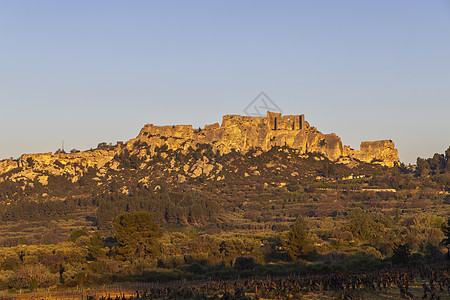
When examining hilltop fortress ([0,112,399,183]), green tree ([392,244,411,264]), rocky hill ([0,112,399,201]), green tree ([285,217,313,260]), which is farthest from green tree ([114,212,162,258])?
hilltop fortress ([0,112,399,183])

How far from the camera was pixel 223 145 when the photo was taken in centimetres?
14362

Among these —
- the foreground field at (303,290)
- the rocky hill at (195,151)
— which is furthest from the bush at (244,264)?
the rocky hill at (195,151)

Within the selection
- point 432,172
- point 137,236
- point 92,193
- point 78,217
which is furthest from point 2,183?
point 432,172

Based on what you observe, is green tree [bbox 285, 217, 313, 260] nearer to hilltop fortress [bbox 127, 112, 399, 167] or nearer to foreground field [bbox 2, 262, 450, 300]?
foreground field [bbox 2, 262, 450, 300]

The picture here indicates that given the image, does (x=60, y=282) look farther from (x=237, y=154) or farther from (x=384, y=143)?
(x=384, y=143)

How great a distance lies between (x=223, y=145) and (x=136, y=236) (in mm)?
84145

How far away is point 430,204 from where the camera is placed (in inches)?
4200

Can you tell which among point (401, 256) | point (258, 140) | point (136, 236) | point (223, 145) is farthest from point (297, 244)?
point (258, 140)

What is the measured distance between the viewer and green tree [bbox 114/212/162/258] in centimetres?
5933

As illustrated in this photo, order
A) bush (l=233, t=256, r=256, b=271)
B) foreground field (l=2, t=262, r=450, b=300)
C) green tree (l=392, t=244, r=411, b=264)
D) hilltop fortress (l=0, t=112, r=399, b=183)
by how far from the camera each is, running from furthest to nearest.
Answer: hilltop fortress (l=0, t=112, r=399, b=183) → green tree (l=392, t=244, r=411, b=264) → bush (l=233, t=256, r=256, b=271) → foreground field (l=2, t=262, r=450, b=300)

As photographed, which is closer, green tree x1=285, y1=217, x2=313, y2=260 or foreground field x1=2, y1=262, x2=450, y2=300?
foreground field x1=2, y1=262, x2=450, y2=300

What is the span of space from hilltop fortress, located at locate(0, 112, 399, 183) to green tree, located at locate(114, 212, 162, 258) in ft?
264

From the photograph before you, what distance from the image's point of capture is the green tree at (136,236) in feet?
195

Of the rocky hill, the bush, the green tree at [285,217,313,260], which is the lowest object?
the bush
